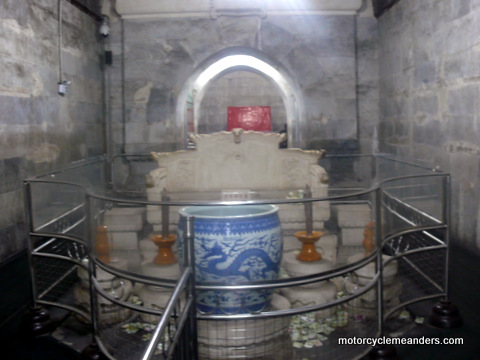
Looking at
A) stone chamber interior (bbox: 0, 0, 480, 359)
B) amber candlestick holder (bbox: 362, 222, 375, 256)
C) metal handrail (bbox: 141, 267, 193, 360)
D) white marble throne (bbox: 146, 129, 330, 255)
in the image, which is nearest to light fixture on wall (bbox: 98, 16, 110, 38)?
stone chamber interior (bbox: 0, 0, 480, 359)

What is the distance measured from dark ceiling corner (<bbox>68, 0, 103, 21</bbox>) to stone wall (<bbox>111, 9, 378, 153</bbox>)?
0.32 metres

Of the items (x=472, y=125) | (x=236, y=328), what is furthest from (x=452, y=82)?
(x=236, y=328)

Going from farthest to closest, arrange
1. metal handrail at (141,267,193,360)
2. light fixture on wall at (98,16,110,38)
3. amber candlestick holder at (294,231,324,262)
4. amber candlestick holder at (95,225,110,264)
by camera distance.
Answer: light fixture on wall at (98,16,110,38) < amber candlestick holder at (294,231,324,262) < amber candlestick holder at (95,225,110,264) < metal handrail at (141,267,193,360)

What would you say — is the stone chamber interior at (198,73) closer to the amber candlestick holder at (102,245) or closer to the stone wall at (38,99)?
the stone wall at (38,99)

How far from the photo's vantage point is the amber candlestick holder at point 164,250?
3.07 metres

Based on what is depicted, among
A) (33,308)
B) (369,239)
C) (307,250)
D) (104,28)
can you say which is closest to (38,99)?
(104,28)

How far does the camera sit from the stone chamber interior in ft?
17.4

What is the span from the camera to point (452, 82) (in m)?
5.04

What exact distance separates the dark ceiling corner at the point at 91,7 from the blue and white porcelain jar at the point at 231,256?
5571 mm

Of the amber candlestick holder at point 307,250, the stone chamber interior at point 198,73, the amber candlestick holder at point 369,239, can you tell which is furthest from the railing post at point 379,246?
the stone chamber interior at point 198,73

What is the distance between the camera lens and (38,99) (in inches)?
227

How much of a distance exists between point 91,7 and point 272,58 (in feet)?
9.57

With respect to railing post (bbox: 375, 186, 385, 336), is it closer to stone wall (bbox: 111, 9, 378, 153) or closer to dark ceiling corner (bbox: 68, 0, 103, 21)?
stone wall (bbox: 111, 9, 378, 153)

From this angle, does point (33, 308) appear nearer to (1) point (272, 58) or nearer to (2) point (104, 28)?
(2) point (104, 28)
